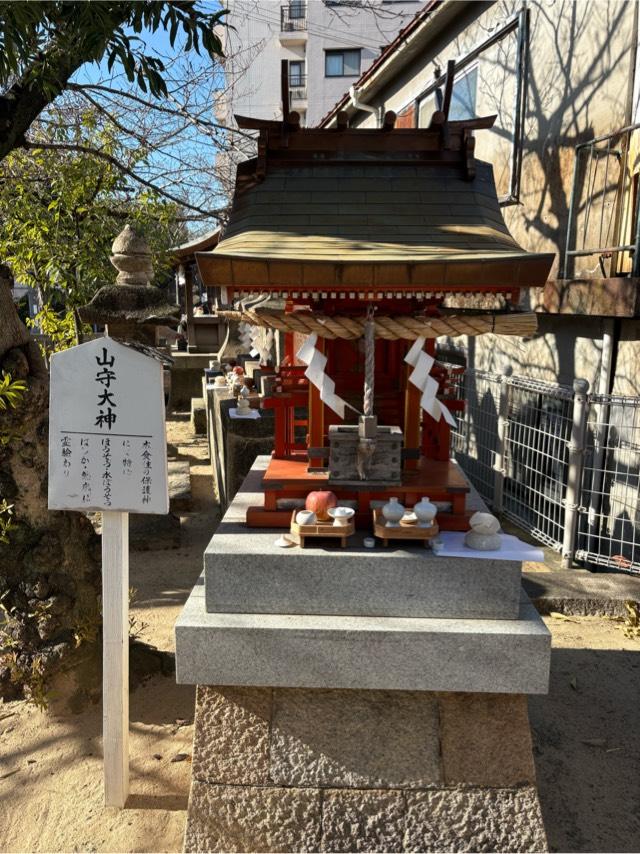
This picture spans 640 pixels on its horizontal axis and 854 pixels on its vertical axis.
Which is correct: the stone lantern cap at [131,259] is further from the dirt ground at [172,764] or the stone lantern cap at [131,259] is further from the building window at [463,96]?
the building window at [463,96]

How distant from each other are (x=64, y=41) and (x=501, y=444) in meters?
5.78

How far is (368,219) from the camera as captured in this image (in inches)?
130

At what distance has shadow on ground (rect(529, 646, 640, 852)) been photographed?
10.5 ft

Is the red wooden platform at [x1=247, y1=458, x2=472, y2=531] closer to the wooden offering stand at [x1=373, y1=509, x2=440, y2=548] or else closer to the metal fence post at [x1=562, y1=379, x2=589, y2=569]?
the wooden offering stand at [x1=373, y1=509, x2=440, y2=548]

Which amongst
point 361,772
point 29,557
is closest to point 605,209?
point 361,772

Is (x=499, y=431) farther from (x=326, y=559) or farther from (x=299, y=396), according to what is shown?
(x=326, y=559)

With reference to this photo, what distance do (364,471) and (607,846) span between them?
86.7 inches

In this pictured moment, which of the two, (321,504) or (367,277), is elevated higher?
(367,277)

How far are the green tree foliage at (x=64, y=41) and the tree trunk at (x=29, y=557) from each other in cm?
109

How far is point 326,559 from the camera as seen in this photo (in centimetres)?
314

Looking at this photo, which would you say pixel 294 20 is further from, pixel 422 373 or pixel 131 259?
pixel 422 373

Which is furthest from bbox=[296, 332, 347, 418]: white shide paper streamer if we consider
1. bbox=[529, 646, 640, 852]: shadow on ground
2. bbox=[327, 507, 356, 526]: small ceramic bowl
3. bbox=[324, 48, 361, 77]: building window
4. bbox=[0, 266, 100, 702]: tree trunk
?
bbox=[324, 48, 361, 77]: building window

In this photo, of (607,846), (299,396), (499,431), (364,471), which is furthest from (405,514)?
(499,431)

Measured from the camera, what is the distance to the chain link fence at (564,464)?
5.73 meters
